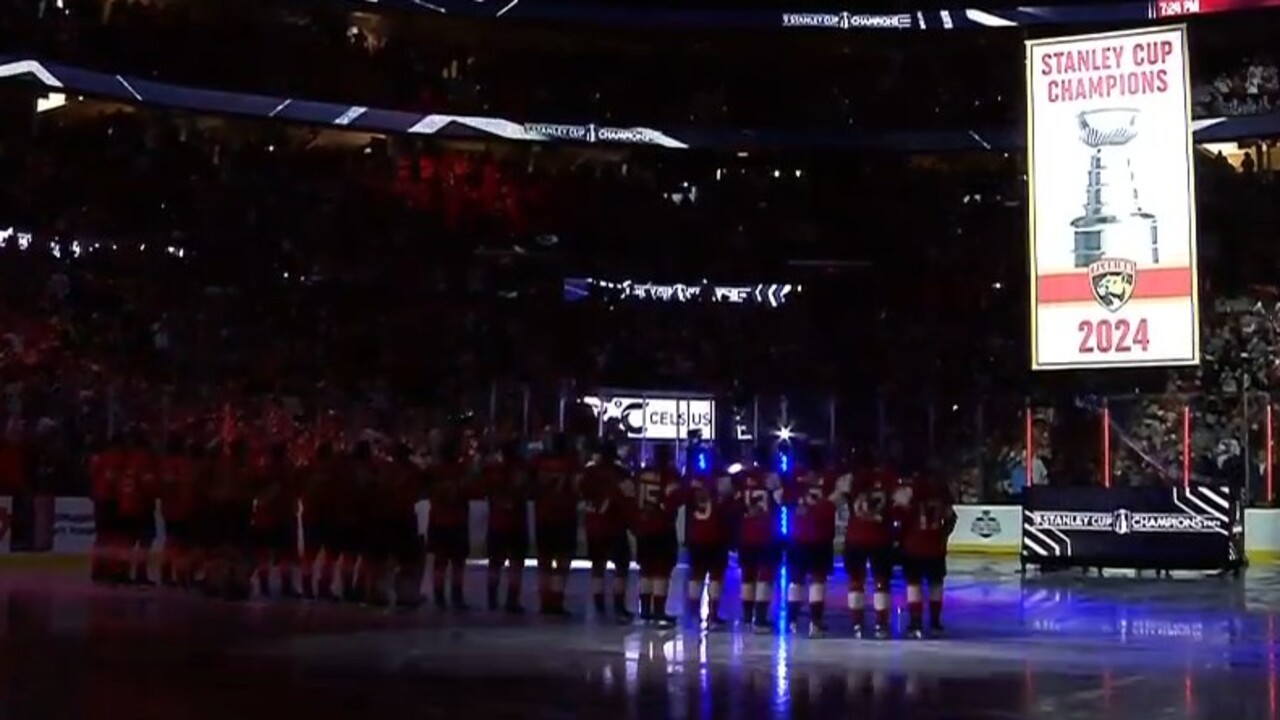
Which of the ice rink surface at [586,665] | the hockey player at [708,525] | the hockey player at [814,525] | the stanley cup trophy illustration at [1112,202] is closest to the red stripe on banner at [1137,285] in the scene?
the stanley cup trophy illustration at [1112,202]

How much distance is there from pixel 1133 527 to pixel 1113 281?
241 inches

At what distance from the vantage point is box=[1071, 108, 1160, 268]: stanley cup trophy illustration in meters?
20.7

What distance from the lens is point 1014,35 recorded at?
42.3m

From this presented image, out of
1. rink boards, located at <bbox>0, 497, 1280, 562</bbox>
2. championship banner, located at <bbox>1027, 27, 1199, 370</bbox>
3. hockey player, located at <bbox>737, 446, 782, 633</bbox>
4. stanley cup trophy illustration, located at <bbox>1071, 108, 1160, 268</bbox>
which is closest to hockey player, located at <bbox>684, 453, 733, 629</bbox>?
hockey player, located at <bbox>737, 446, 782, 633</bbox>

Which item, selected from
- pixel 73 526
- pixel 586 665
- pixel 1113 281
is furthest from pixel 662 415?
pixel 586 665

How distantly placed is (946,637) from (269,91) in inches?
1021

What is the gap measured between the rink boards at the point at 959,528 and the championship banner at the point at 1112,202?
6459 mm

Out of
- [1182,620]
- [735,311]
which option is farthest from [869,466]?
[735,311]

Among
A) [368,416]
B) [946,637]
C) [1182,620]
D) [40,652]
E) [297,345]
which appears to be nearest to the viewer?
[40,652]

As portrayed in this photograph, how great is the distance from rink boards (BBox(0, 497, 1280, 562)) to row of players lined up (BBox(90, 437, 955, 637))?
3.72 meters

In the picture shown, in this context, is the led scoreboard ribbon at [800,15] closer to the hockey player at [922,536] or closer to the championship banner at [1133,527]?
the championship banner at [1133,527]

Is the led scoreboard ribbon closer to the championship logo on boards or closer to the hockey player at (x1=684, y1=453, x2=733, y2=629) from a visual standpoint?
the championship logo on boards

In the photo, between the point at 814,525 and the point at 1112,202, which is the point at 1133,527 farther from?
the point at 814,525

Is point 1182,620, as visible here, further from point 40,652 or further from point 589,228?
point 589,228
